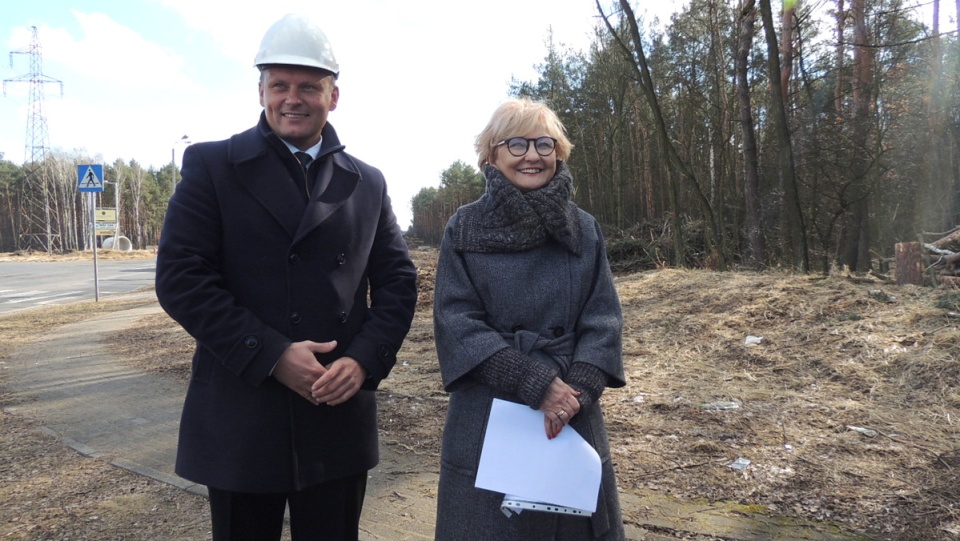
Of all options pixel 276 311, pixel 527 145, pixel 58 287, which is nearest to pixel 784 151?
pixel 527 145

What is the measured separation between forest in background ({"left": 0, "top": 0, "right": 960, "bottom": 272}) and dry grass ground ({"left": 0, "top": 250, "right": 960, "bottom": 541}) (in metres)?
3.59

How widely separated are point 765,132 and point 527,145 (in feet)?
58.5

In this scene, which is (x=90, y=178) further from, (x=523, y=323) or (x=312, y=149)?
(x=523, y=323)

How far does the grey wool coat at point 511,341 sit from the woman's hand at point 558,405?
0.22 feet

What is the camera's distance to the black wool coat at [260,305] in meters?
1.95

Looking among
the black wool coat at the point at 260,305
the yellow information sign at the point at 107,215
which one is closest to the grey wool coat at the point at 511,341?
the black wool coat at the point at 260,305

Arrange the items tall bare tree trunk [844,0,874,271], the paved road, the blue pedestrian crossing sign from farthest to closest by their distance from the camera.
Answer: the paved road
the blue pedestrian crossing sign
tall bare tree trunk [844,0,874,271]

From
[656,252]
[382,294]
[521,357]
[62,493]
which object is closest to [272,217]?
[382,294]

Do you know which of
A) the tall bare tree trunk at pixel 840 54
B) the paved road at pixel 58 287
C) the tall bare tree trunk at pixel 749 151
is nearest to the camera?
the tall bare tree trunk at pixel 749 151

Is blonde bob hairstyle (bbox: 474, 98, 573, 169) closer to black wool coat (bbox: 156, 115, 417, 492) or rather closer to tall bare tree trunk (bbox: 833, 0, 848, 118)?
black wool coat (bbox: 156, 115, 417, 492)

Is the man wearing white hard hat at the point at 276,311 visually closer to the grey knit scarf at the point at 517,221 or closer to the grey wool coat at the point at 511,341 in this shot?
the grey wool coat at the point at 511,341

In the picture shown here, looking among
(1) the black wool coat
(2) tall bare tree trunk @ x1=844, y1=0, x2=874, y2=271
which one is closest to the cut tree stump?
(2) tall bare tree trunk @ x1=844, y1=0, x2=874, y2=271

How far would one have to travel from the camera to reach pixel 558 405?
1985mm

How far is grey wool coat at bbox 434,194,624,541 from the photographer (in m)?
2.04
